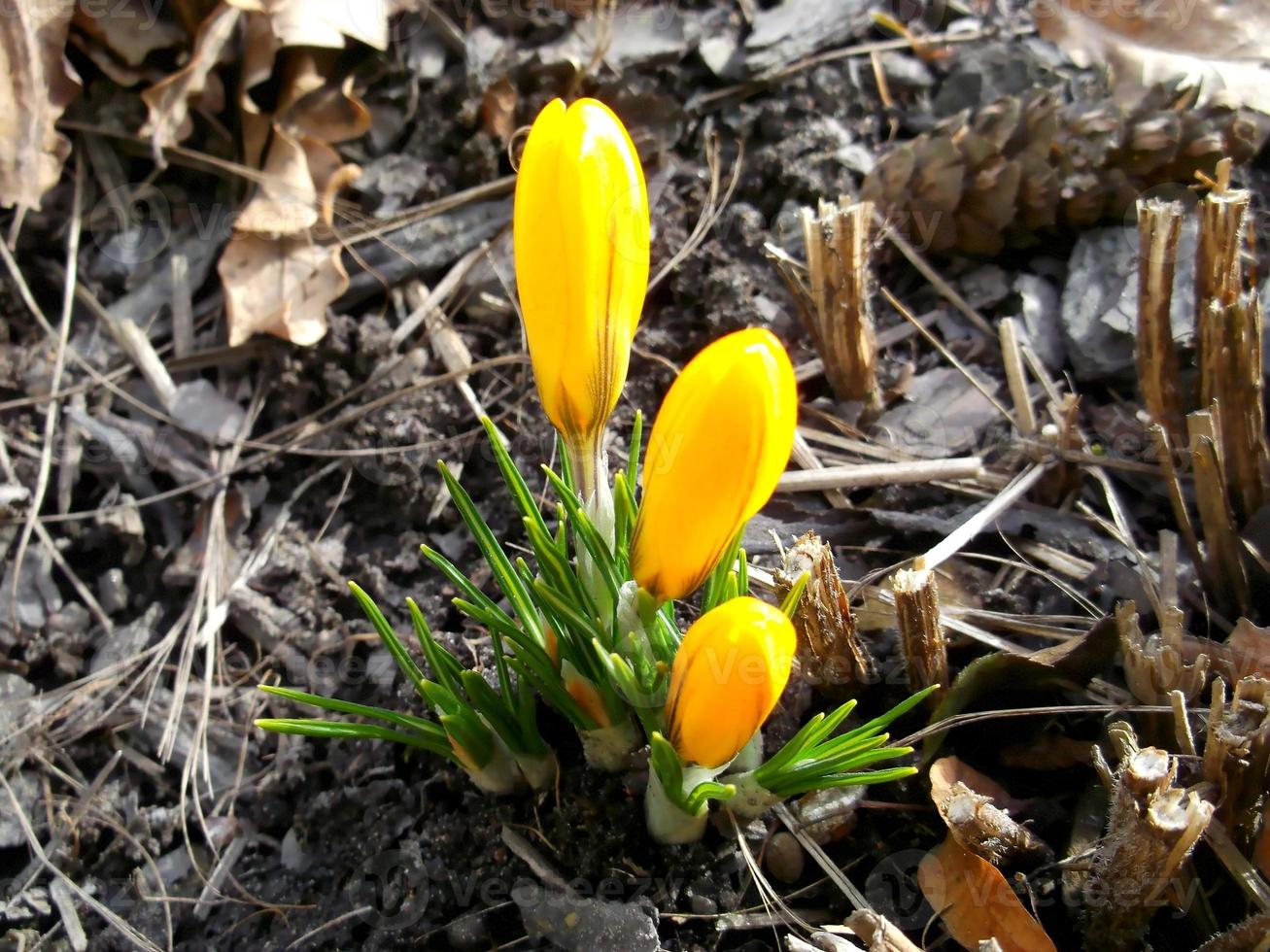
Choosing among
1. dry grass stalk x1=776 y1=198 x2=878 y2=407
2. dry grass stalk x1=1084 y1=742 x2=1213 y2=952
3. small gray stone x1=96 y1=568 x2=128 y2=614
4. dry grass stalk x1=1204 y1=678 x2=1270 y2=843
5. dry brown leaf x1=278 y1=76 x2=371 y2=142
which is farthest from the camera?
dry brown leaf x1=278 y1=76 x2=371 y2=142

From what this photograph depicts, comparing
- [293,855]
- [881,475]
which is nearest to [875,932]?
[881,475]

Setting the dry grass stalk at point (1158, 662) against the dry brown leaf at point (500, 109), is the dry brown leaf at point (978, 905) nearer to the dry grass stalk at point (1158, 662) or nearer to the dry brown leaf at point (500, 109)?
Answer: the dry grass stalk at point (1158, 662)

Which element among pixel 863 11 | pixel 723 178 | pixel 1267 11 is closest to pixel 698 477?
pixel 723 178

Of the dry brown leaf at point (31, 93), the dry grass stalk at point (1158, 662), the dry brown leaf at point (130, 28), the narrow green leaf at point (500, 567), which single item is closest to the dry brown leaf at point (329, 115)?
the dry brown leaf at point (130, 28)

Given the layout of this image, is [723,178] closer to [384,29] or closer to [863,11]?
[863,11]

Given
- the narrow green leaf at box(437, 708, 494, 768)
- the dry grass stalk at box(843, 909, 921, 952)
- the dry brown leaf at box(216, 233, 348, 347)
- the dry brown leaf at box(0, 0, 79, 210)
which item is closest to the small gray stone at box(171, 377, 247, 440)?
the dry brown leaf at box(216, 233, 348, 347)

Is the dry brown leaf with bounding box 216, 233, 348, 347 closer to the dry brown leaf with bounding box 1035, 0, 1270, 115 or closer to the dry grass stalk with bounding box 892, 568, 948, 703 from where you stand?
the dry grass stalk with bounding box 892, 568, 948, 703

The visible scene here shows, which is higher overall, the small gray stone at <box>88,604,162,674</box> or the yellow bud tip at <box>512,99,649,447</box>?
the yellow bud tip at <box>512,99,649,447</box>
